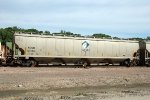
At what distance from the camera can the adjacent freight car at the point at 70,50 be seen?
38344mm

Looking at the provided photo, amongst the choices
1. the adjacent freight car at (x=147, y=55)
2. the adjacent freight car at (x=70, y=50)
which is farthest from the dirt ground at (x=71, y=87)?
the adjacent freight car at (x=147, y=55)

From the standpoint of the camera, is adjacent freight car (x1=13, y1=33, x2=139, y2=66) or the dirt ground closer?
the dirt ground

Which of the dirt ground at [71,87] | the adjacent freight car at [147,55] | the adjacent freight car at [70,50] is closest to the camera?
the dirt ground at [71,87]

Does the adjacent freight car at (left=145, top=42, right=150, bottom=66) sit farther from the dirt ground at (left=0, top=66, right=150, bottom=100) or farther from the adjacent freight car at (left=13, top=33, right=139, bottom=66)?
the dirt ground at (left=0, top=66, right=150, bottom=100)

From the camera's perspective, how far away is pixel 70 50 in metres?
41.8

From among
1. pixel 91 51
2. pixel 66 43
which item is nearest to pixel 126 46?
pixel 91 51

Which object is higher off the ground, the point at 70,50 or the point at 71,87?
the point at 70,50

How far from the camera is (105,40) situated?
1783 inches

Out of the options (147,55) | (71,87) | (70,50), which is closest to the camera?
(71,87)

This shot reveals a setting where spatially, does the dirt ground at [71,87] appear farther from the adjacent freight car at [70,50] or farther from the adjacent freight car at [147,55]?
the adjacent freight car at [147,55]

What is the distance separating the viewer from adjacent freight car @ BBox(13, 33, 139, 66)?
38344 mm

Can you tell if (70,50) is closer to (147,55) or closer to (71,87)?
(147,55)

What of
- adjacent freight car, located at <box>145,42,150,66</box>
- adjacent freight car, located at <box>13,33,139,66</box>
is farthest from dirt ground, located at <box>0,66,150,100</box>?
adjacent freight car, located at <box>145,42,150,66</box>

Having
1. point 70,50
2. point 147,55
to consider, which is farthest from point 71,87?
point 147,55
